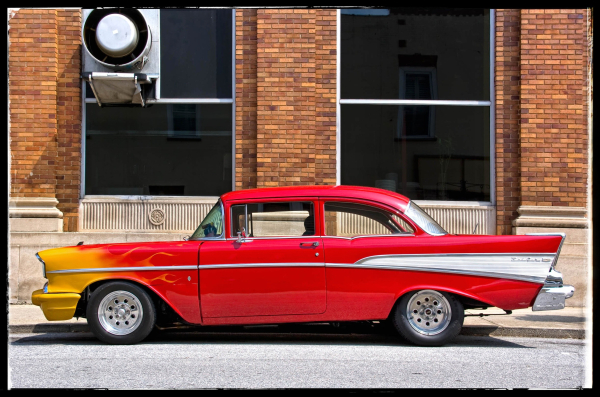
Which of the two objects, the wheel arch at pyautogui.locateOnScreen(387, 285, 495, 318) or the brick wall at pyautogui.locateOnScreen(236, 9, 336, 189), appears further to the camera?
the brick wall at pyautogui.locateOnScreen(236, 9, 336, 189)

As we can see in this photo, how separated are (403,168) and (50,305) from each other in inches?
229

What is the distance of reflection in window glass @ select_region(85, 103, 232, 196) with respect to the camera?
403 inches

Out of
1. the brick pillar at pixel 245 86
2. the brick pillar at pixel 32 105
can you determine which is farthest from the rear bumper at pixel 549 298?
the brick pillar at pixel 32 105

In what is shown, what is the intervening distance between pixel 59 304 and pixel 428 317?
3.78 meters

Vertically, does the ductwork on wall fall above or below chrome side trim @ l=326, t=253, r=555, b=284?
above

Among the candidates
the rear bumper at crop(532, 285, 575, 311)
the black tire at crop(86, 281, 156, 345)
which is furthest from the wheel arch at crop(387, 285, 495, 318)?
the black tire at crop(86, 281, 156, 345)

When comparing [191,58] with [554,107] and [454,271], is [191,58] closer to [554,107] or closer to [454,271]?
[554,107]

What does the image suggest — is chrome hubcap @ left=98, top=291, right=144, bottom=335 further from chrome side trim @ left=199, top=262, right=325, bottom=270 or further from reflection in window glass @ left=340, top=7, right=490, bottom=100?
reflection in window glass @ left=340, top=7, right=490, bottom=100

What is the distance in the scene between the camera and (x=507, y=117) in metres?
9.99

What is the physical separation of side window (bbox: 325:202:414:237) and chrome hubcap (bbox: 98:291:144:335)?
7.01ft

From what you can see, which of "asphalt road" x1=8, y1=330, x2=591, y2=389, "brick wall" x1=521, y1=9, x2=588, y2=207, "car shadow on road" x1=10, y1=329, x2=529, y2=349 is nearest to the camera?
"asphalt road" x1=8, y1=330, x2=591, y2=389

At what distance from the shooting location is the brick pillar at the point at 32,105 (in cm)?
998

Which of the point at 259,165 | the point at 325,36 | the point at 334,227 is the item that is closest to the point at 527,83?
the point at 325,36

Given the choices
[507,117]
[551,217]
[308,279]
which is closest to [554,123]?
[507,117]
